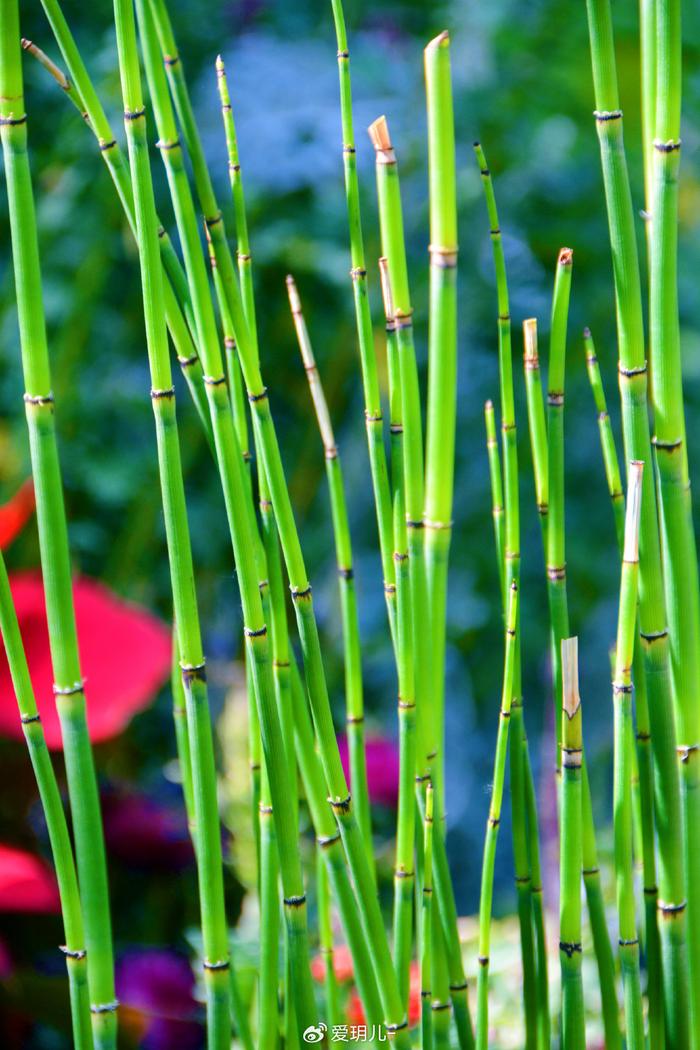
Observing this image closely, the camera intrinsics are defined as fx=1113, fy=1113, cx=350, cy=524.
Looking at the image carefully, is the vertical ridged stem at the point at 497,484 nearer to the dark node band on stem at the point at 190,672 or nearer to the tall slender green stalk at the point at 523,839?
the tall slender green stalk at the point at 523,839

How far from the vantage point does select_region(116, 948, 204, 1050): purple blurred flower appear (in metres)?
0.81

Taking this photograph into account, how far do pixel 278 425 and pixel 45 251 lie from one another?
0.35m

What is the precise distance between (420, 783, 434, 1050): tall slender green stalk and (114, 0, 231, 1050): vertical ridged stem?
0.08m

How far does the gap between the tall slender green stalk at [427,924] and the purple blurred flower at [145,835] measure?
1.81 ft

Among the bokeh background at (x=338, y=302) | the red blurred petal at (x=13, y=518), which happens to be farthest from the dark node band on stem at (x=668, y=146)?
the bokeh background at (x=338, y=302)

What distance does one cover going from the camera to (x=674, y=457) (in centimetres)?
40

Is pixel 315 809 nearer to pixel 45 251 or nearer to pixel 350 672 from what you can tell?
pixel 350 672

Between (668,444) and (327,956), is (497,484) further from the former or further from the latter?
(327,956)

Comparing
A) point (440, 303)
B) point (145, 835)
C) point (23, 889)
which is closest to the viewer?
point (440, 303)

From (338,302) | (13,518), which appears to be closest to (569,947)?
(13,518)

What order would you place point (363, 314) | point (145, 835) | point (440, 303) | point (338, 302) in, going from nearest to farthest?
point (440, 303), point (363, 314), point (145, 835), point (338, 302)

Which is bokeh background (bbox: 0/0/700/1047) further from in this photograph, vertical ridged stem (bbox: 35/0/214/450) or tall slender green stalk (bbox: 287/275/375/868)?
vertical ridged stem (bbox: 35/0/214/450)

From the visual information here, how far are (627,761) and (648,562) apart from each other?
0.08 m

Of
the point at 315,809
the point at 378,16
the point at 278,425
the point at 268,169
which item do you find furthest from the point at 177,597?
the point at 378,16
